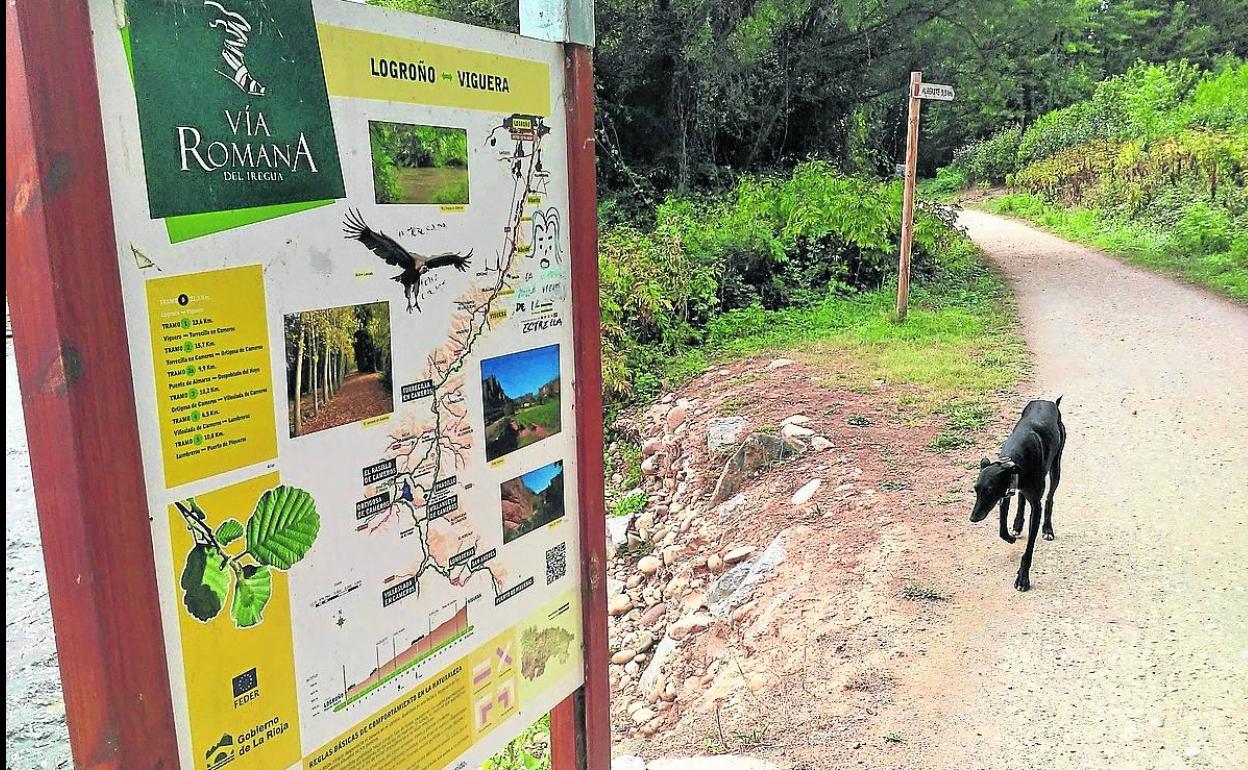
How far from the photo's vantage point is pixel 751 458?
648cm

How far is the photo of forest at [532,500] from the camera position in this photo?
6.33 ft

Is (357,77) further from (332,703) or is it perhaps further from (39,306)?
(332,703)

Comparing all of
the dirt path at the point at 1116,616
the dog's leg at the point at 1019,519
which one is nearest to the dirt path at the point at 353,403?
the dirt path at the point at 1116,616

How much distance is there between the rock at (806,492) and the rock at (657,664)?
50.9 inches

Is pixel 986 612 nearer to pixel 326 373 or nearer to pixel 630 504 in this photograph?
pixel 630 504

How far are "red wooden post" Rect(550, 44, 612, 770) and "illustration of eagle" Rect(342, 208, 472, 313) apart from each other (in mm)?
366

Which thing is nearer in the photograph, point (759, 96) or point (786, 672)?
point (786, 672)

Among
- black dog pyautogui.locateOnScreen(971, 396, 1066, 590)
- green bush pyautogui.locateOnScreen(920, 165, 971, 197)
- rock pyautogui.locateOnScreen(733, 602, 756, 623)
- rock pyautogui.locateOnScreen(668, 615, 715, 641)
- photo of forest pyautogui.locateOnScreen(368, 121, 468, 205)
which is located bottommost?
rock pyautogui.locateOnScreen(668, 615, 715, 641)

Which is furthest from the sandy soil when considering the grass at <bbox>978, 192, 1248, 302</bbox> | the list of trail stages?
the grass at <bbox>978, 192, 1248, 302</bbox>

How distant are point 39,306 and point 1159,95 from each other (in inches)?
1011

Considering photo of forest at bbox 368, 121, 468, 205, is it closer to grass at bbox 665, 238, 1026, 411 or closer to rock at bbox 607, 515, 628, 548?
rock at bbox 607, 515, 628, 548

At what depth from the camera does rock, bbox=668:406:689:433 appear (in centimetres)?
756

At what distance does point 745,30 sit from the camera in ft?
44.6

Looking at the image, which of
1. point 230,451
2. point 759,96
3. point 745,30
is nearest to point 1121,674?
point 230,451
